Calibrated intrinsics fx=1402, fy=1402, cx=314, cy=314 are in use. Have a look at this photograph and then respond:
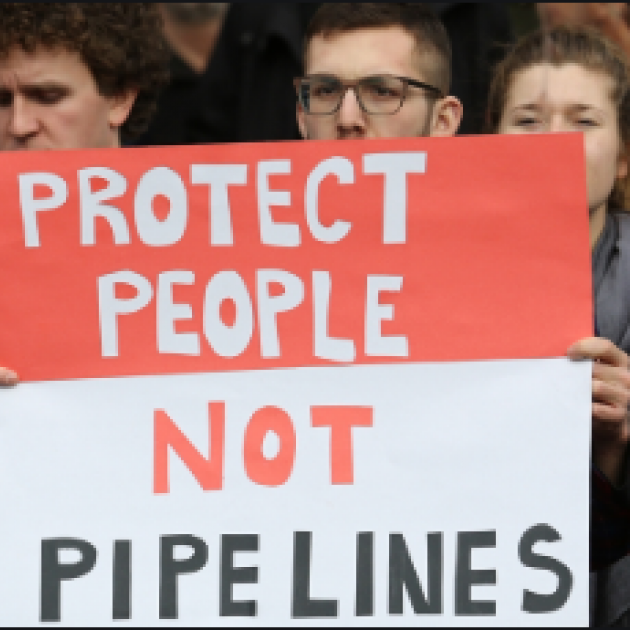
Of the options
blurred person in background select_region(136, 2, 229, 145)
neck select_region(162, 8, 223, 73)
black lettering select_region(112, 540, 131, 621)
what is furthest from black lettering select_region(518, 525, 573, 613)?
neck select_region(162, 8, 223, 73)

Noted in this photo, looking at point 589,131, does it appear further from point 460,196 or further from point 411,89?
point 460,196

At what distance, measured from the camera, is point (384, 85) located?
10.3 ft

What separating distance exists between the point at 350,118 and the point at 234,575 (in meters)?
1.04

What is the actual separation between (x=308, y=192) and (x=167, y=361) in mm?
430

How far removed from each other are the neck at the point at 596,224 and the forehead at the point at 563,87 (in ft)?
0.80

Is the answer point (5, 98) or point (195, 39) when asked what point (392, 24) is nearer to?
point (5, 98)

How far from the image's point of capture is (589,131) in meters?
3.24

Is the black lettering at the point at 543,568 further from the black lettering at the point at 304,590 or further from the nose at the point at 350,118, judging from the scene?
the nose at the point at 350,118

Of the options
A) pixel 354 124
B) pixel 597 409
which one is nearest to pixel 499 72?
pixel 354 124

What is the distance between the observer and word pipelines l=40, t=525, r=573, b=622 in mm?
2629

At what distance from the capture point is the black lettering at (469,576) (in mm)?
2627

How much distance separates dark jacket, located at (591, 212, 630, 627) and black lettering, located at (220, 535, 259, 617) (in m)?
0.78

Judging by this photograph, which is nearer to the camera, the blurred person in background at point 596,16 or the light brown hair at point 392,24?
the light brown hair at point 392,24

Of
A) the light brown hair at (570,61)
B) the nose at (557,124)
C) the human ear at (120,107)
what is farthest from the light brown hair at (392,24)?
the human ear at (120,107)
